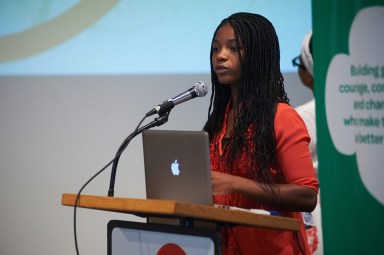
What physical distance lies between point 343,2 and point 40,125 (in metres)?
2.60

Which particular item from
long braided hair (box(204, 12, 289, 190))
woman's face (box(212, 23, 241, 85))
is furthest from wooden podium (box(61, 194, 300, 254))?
woman's face (box(212, 23, 241, 85))

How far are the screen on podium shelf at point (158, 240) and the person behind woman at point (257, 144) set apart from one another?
23cm

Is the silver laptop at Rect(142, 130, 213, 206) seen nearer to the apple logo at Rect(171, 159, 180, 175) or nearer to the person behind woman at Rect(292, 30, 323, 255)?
the apple logo at Rect(171, 159, 180, 175)

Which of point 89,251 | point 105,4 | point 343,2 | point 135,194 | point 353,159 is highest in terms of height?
point 105,4

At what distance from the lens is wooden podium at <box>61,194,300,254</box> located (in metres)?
2.03

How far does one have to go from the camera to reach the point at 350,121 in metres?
2.19

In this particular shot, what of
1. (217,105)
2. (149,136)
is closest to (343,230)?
(149,136)

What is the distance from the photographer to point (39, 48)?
431cm

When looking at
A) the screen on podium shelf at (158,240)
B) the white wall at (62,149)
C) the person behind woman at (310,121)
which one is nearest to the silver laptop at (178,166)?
the screen on podium shelf at (158,240)

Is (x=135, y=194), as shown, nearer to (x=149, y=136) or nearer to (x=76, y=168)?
(x=76, y=168)

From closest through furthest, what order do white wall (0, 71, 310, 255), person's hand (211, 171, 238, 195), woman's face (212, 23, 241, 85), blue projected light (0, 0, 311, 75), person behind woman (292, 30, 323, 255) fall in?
1. person's hand (211, 171, 238, 195)
2. woman's face (212, 23, 241, 85)
3. person behind woman (292, 30, 323, 255)
4. blue projected light (0, 0, 311, 75)
5. white wall (0, 71, 310, 255)

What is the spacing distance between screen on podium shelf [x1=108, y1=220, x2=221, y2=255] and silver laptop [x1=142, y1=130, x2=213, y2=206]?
10 cm

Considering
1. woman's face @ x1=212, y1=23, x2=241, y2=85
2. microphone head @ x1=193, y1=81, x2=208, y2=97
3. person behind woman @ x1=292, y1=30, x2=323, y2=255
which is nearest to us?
microphone head @ x1=193, y1=81, x2=208, y2=97

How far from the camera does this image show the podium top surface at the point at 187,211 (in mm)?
2021
